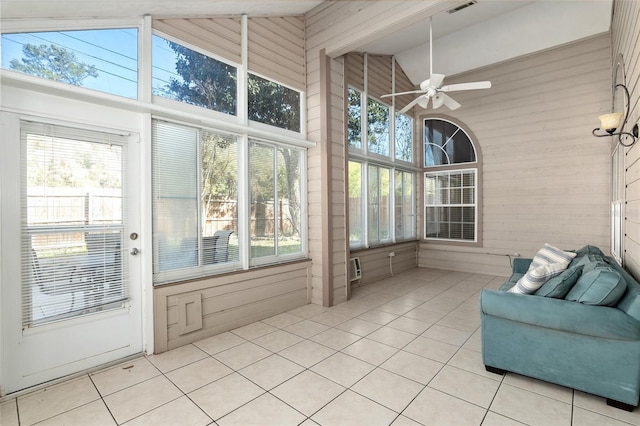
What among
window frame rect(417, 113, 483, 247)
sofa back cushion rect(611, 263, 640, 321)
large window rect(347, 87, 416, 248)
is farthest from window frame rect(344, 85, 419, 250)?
sofa back cushion rect(611, 263, 640, 321)

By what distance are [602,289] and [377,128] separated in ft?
14.3

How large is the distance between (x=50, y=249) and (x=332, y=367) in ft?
7.92

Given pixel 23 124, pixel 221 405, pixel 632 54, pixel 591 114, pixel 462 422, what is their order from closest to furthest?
pixel 462 422 < pixel 221 405 < pixel 23 124 < pixel 632 54 < pixel 591 114

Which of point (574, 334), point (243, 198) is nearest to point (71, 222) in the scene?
point (243, 198)

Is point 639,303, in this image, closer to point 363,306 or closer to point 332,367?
point 332,367

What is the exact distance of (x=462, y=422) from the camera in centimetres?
189

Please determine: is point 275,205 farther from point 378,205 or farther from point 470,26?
point 470,26

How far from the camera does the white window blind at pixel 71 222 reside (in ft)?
7.40

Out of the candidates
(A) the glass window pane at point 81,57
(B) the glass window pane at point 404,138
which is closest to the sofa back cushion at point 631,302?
(A) the glass window pane at point 81,57

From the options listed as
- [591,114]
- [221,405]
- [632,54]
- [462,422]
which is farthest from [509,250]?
[221,405]

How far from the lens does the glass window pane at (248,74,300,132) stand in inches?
146

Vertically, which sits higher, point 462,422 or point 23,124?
point 23,124

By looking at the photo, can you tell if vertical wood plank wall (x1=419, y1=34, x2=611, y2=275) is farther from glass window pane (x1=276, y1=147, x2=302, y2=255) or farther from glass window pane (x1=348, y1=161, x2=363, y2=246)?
glass window pane (x1=276, y1=147, x2=302, y2=255)

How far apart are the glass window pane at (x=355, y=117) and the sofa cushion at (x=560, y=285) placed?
135 inches
